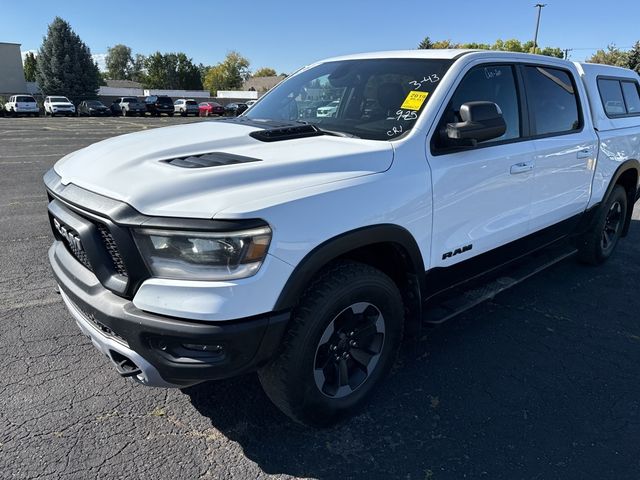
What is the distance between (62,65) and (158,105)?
17988 mm

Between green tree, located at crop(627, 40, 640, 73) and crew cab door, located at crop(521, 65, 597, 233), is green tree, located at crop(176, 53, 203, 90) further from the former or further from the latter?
crew cab door, located at crop(521, 65, 597, 233)

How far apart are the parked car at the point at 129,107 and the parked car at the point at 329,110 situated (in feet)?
134

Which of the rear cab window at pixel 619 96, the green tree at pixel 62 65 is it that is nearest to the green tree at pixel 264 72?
the green tree at pixel 62 65

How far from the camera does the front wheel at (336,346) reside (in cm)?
225

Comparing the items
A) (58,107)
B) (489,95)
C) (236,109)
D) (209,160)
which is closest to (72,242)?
(209,160)

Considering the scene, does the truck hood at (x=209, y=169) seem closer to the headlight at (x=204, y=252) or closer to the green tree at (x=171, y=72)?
the headlight at (x=204, y=252)

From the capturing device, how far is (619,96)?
5098 mm

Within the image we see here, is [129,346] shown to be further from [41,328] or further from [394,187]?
[41,328]

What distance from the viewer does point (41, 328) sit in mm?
3584

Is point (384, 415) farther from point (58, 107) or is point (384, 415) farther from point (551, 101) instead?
point (58, 107)

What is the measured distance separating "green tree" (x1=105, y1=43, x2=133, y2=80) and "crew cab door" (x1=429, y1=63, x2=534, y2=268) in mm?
134855

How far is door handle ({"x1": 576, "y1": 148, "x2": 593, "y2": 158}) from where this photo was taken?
4062mm

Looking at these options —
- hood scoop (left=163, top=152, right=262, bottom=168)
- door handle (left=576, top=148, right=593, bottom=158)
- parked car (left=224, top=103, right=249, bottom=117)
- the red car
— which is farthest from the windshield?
the red car

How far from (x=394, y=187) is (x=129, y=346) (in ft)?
4.74
